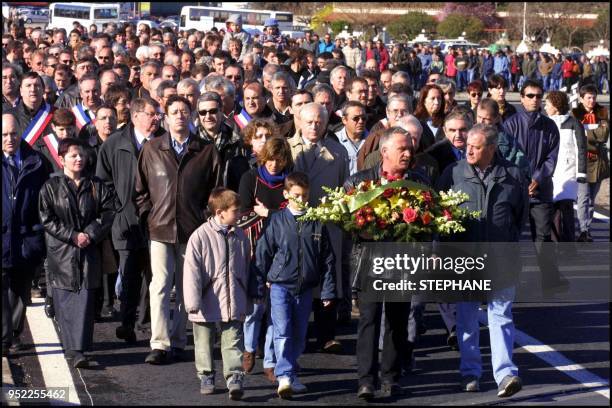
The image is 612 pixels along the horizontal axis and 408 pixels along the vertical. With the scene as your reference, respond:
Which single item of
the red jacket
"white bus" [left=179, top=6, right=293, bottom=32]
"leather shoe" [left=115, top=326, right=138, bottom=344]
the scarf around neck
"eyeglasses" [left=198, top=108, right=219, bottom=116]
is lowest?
"leather shoe" [left=115, top=326, right=138, bottom=344]

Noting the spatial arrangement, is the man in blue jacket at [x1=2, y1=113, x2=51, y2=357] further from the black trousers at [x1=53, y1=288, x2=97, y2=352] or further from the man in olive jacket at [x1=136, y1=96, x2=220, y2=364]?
the man in olive jacket at [x1=136, y1=96, x2=220, y2=364]

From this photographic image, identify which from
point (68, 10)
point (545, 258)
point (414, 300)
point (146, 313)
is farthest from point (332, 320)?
point (68, 10)

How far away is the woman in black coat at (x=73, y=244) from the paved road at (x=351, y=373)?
29cm

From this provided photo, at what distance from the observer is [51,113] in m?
12.5

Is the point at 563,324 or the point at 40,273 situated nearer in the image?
the point at 563,324

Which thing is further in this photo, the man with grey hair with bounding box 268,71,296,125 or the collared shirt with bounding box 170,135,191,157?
the man with grey hair with bounding box 268,71,296,125

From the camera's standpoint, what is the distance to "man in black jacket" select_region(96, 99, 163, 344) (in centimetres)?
1041

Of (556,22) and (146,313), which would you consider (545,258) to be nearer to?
(146,313)

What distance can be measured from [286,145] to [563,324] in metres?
3.14

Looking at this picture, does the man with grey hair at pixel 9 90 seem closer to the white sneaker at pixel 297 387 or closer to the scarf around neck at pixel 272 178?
the scarf around neck at pixel 272 178

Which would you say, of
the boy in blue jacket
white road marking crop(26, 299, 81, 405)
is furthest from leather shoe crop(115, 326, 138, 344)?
the boy in blue jacket

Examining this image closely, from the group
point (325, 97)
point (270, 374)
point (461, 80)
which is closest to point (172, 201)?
point (270, 374)

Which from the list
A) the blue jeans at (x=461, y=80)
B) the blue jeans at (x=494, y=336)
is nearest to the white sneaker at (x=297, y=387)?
the blue jeans at (x=494, y=336)

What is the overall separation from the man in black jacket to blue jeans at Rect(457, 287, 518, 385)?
270 cm
